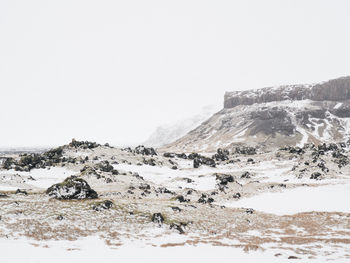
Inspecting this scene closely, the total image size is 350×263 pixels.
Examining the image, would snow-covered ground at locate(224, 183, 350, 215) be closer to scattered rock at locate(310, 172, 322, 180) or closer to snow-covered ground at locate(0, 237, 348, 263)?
scattered rock at locate(310, 172, 322, 180)

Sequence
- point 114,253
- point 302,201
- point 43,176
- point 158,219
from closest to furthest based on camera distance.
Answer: point 114,253 < point 158,219 < point 302,201 < point 43,176

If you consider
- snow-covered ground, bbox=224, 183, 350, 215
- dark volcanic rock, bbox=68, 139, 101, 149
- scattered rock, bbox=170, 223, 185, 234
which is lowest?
snow-covered ground, bbox=224, 183, 350, 215

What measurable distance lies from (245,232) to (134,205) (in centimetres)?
1251

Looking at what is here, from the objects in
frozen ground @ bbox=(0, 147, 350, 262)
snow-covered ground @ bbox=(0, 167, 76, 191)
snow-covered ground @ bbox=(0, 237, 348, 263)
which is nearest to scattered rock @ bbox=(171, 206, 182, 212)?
frozen ground @ bbox=(0, 147, 350, 262)

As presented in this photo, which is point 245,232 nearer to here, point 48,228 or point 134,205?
point 134,205

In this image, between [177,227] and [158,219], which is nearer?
[177,227]

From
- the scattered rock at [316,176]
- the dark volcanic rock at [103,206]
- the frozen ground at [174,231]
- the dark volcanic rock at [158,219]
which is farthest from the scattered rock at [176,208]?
the scattered rock at [316,176]

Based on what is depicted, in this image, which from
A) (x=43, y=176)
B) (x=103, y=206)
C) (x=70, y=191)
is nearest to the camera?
(x=103, y=206)

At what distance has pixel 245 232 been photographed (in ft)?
84.2

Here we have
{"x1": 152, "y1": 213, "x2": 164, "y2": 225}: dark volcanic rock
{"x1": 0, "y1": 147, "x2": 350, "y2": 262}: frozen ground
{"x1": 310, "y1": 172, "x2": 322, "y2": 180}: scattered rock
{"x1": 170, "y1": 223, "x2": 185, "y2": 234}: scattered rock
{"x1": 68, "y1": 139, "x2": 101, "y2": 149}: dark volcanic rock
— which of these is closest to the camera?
{"x1": 0, "y1": 147, "x2": 350, "y2": 262}: frozen ground

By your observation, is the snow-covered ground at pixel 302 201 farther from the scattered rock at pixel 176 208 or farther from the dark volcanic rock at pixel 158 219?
the dark volcanic rock at pixel 158 219

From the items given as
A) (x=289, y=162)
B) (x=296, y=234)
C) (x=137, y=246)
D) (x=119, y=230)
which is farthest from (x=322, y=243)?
(x=289, y=162)

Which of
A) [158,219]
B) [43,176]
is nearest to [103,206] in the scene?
[158,219]

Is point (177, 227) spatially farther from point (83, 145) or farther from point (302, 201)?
point (83, 145)
